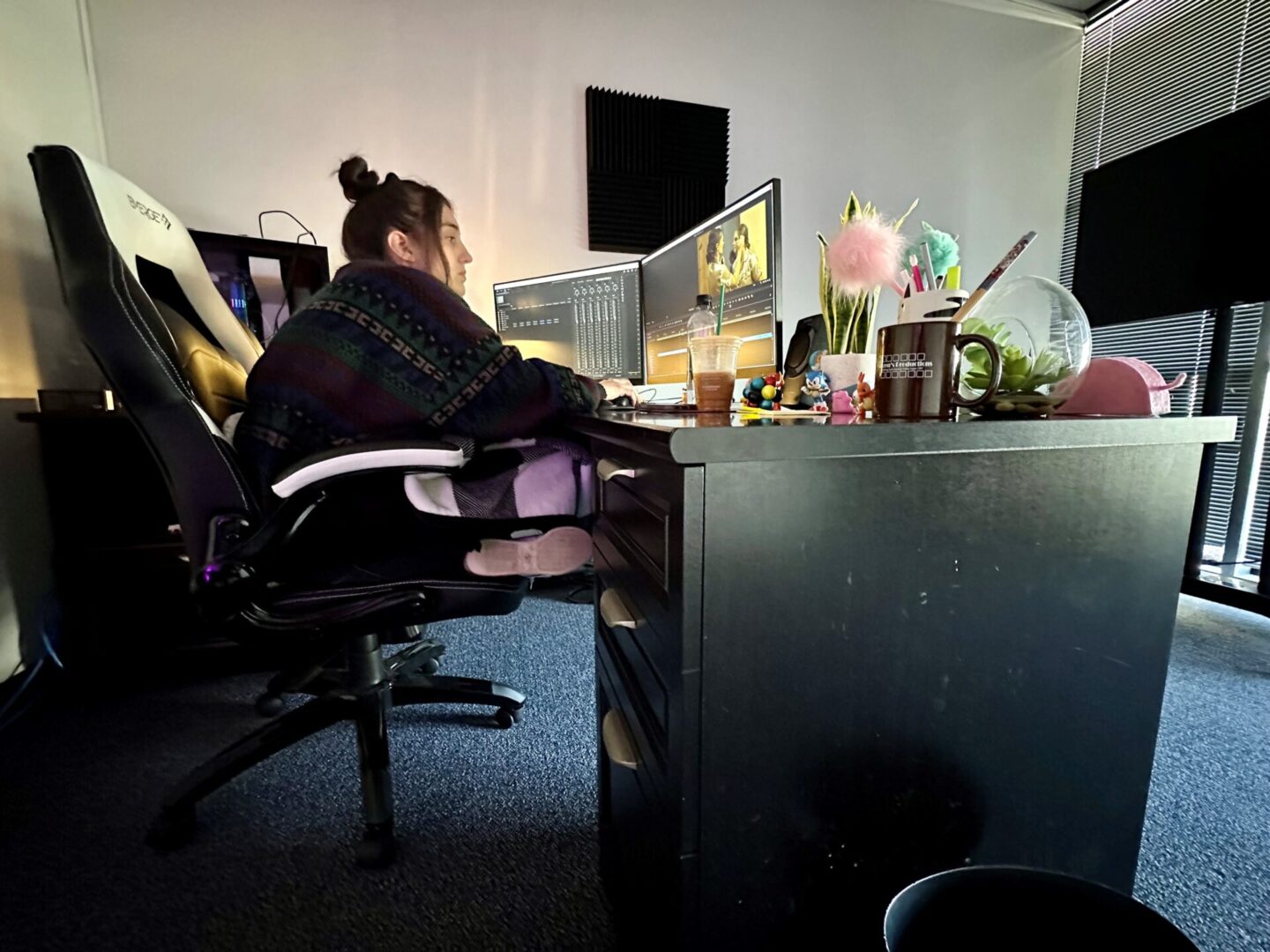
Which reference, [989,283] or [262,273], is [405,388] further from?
[262,273]

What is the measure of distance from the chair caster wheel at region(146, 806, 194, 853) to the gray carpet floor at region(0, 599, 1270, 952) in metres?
0.02

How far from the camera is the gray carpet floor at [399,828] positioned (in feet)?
2.83

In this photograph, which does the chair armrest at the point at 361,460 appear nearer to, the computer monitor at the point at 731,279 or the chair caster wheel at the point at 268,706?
the computer monitor at the point at 731,279

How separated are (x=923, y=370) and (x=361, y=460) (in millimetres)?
707

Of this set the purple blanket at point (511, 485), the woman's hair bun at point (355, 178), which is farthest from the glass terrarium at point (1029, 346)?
the woman's hair bun at point (355, 178)

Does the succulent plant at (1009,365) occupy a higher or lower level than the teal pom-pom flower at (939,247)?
lower

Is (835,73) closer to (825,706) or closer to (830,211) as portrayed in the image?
(830,211)

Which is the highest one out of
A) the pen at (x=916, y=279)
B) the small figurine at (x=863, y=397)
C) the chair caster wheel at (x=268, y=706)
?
the pen at (x=916, y=279)

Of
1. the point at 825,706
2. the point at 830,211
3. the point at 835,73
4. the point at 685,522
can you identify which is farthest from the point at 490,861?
the point at 835,73

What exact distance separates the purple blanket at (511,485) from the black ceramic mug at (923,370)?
1.48 ft

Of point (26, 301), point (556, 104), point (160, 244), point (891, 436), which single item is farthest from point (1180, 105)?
point (26, 301)

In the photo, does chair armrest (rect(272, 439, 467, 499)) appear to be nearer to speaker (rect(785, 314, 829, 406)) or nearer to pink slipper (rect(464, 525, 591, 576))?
pink slipper (rect(464, 525, 591, 576))

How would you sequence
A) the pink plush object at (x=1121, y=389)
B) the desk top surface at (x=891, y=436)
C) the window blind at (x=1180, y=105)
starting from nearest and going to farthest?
1. the desk top surface at (x=891, y=436)
2. the pink plush object at (x=1121, y=389)
3. the window blind at (x=1180, y=105)

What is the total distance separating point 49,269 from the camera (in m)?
1.58
